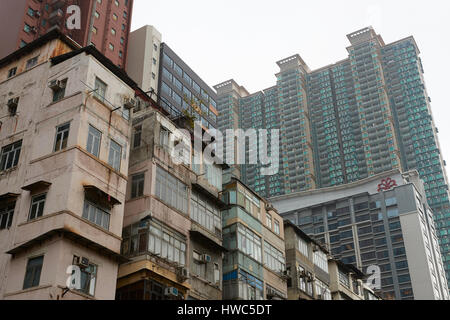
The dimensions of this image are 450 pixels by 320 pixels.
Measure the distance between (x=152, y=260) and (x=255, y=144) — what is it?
4126 inches

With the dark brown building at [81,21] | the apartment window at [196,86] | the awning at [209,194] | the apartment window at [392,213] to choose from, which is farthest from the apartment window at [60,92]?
the apartment window at [392,213]

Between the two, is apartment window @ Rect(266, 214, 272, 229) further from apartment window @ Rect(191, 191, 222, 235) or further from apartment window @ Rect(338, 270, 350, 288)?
apartment window @ Rect(338, 270, 350, 288)

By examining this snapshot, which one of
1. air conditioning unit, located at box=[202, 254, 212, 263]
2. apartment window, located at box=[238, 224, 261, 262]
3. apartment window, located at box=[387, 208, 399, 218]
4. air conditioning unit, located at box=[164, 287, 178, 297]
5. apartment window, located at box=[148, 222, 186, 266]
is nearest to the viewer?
air conditioning unit, located at box=[164, 287, 178, 297]

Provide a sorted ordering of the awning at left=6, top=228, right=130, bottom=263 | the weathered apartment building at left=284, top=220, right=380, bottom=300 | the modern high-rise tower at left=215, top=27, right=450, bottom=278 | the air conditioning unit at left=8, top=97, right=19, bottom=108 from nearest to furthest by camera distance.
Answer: the awning at left=6, top=228, right=130, bottom=263 < the air conditioning unit at left=8, top=97, right=19, bottom=108 < the weathered apartment building at left=284, top=220, right=380, bottom=300 < the modern high-rise tower at left=215, top=27, right=450, bottom=278

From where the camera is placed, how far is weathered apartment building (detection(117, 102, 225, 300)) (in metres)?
24.4

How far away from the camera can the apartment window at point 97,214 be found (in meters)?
23.2

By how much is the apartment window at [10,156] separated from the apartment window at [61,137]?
235cm

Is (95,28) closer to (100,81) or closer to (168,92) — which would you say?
(168,92)

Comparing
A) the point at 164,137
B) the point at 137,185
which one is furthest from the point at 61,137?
the point at 164,137

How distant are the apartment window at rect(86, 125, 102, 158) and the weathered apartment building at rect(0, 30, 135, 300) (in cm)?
5

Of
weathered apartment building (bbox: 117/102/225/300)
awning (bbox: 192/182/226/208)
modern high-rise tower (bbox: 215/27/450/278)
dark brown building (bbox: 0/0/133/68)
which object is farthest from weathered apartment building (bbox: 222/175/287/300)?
modern high-rise tower (bbox: 215/27/450/278)

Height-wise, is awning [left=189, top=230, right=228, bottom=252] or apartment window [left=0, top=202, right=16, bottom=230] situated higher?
awning [left=189, top=230, right=228, bottom=252]
